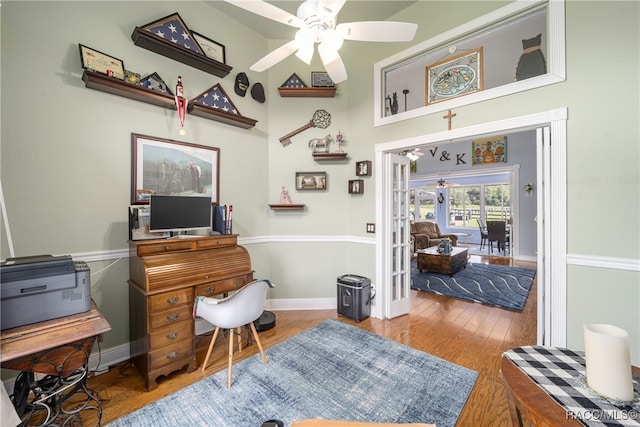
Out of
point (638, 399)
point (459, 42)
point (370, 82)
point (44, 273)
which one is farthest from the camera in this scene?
point (370, 82)

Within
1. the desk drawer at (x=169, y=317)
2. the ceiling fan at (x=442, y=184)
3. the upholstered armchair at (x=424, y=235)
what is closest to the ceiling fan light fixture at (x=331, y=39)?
the desk drawer at (x=169, y=317)

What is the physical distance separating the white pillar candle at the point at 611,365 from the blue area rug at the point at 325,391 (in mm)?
1124

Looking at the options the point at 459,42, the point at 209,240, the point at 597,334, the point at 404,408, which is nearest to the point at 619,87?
the point at 459,42

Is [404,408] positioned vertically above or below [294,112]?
below

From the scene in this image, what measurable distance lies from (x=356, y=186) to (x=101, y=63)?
280 cm

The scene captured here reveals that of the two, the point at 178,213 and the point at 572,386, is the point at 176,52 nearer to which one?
the point at 178,213

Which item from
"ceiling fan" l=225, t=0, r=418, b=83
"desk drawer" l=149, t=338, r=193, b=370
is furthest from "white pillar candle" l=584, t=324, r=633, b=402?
"desk drawer" l=149, t=338, r=193, b=370

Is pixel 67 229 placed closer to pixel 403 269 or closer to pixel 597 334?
pixel 597 334

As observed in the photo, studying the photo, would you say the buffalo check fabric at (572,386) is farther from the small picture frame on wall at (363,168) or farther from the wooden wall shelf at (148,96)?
the wooden wall shelf at (148,96)

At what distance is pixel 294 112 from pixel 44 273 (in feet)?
9.68

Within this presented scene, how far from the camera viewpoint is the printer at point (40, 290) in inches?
52.9

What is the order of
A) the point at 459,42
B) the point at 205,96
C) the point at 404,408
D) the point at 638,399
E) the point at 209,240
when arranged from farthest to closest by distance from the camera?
the point at 205,96
the point at 459,42
the point at 209,240
the point at 404,408
the point at 638,399

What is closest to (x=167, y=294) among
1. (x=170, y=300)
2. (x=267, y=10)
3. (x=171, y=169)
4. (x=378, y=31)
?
(x=170, y=300)

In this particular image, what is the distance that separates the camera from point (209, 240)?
242 centimetres
